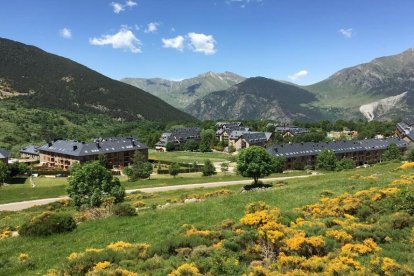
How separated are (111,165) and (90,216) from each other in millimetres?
115910

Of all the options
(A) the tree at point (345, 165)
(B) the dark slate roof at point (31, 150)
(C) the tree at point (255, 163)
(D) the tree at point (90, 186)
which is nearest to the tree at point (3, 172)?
(D) the tree at point (90, 186)

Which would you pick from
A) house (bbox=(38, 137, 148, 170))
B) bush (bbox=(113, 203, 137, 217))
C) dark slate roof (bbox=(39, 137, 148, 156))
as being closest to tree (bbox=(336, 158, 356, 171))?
house (bbox=(38, 137, 148, 170))

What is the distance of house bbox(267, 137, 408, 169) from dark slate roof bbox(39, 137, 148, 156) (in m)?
55.3

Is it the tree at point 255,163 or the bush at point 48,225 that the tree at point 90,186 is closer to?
the tree at point 255,163

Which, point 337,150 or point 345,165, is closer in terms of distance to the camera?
point 345,165

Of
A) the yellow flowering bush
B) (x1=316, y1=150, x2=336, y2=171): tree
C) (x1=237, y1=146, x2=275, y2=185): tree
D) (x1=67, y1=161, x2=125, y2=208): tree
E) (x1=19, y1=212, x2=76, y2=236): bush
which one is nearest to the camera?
the yellow flowering bush

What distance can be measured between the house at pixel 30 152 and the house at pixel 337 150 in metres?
97.7

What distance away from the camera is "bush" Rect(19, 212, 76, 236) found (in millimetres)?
28016

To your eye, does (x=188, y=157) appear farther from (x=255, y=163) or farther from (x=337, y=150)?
(x=255, y=163)

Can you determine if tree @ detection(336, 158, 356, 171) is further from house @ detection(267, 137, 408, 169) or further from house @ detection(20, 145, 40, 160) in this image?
house @ detection(20, 145, 40, 160)

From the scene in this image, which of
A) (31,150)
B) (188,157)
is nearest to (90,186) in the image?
(188,157)

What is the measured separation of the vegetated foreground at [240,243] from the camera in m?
17.1

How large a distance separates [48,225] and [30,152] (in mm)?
157563

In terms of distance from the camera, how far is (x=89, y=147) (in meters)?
144
